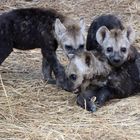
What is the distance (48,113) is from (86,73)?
74cm

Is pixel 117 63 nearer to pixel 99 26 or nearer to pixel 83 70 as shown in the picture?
pixel 83 70

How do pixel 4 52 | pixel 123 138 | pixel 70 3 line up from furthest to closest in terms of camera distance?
pixel 70 3
pixel 4 52
pixel 123 138

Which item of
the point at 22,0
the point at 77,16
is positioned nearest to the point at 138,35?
the point at 77,16

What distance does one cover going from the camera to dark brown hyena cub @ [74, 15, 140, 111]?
765 centimetres

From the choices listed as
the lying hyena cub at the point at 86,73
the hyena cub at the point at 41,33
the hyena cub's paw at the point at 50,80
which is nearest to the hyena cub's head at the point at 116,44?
the lying hyena cub at the point at 86,73

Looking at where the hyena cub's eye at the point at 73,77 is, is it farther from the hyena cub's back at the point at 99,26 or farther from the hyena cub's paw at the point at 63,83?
the hyena cub's back at the point at 99,26

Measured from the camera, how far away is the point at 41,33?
27.8ft

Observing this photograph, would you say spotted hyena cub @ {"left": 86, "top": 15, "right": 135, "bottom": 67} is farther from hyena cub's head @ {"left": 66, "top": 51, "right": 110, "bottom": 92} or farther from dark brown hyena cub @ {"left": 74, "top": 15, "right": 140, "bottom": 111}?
hyena cub's head @ {"left": 66, "top": 51, "right": 110, "bottom": 92}

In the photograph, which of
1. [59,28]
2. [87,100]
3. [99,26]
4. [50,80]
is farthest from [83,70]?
[99,26]

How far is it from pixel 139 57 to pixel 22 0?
5.33 m

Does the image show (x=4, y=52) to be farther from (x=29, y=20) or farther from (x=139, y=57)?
(x=139, y=57)

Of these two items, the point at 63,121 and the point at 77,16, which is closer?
the point at 63,121

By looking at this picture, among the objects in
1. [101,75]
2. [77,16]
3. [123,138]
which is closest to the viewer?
[123,138]

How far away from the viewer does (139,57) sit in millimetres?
8102
